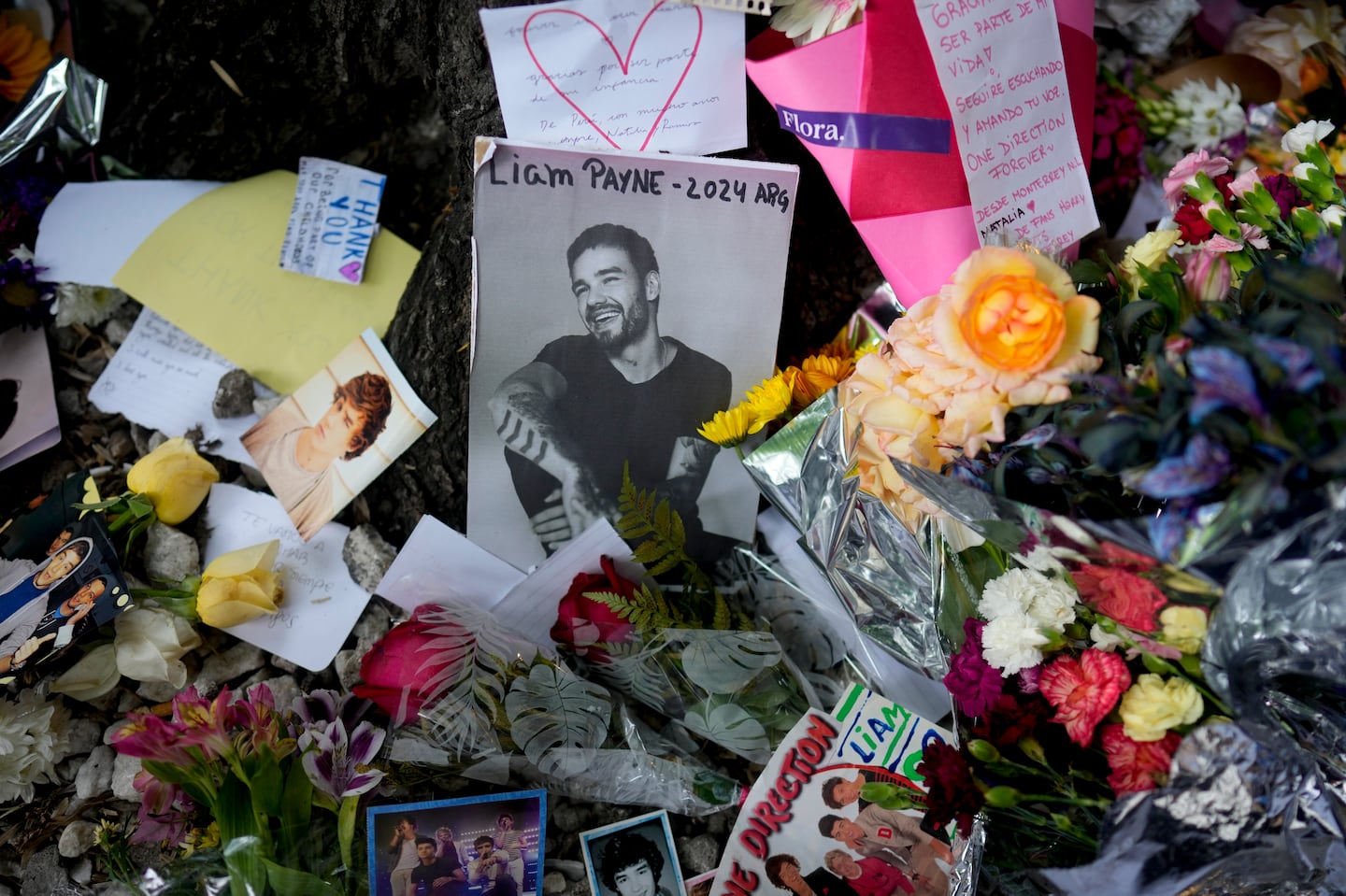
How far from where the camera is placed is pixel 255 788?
76 cm

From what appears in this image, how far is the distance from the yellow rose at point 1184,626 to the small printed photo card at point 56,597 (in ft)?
3.12

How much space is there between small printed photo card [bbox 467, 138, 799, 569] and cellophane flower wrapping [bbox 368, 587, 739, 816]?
0.61ft

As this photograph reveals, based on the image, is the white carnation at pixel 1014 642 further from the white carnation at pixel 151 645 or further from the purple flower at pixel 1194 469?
the white carnation at pixel 151 645

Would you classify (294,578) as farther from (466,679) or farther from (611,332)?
(611,332)

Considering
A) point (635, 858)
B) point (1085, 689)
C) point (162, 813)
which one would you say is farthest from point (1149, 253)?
point (162, 813)

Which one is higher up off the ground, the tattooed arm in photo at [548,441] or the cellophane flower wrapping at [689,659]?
the tattooed arm in photo at [548,441]

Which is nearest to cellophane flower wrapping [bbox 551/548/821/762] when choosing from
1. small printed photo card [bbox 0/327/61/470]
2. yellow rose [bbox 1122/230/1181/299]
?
yellow rose [bbox 1122/230/1181/299]

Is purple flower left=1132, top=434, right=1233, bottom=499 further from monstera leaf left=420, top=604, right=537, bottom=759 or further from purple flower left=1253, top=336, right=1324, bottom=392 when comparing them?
monstera leaf left=420, top=604, right=537, bottom=759

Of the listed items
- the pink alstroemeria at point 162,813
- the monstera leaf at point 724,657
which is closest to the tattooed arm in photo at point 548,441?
the monstera leaf at point 724,657

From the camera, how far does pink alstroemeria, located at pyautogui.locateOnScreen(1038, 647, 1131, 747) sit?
65 centimetres

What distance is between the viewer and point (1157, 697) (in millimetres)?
632

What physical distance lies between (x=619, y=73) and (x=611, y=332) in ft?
0.87

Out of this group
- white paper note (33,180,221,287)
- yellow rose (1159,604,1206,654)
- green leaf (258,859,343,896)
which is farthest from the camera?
white paper note (33,180,221,287)

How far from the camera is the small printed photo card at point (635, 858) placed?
2.95 feet
